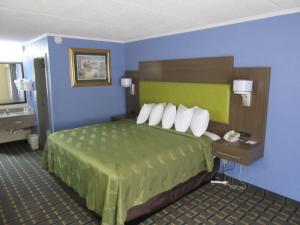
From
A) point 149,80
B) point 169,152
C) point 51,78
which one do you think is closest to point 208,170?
point 169,152

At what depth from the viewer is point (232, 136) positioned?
9.47 feet

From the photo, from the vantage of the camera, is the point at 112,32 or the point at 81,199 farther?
the point at 112,32

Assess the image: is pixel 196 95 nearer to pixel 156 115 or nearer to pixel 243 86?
pixel 156 115

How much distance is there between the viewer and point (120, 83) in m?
4.85

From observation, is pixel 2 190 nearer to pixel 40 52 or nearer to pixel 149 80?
pixel 40 52

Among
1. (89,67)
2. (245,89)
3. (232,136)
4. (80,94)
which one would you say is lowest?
(232,136)

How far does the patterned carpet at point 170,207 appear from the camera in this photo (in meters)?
2.37

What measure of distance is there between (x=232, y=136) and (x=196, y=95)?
2.84 ft

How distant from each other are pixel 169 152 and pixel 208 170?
2.26 feet

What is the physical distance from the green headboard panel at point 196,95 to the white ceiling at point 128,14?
2.94 ft

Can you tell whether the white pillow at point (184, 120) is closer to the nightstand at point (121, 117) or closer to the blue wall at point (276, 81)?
the blue wall at point (276, 81)

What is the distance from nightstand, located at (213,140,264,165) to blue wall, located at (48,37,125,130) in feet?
Answer: 8.68

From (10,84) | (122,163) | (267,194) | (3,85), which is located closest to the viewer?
(122,163)

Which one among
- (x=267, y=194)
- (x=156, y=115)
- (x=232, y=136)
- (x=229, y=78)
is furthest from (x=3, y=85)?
(x=267, y=194)
